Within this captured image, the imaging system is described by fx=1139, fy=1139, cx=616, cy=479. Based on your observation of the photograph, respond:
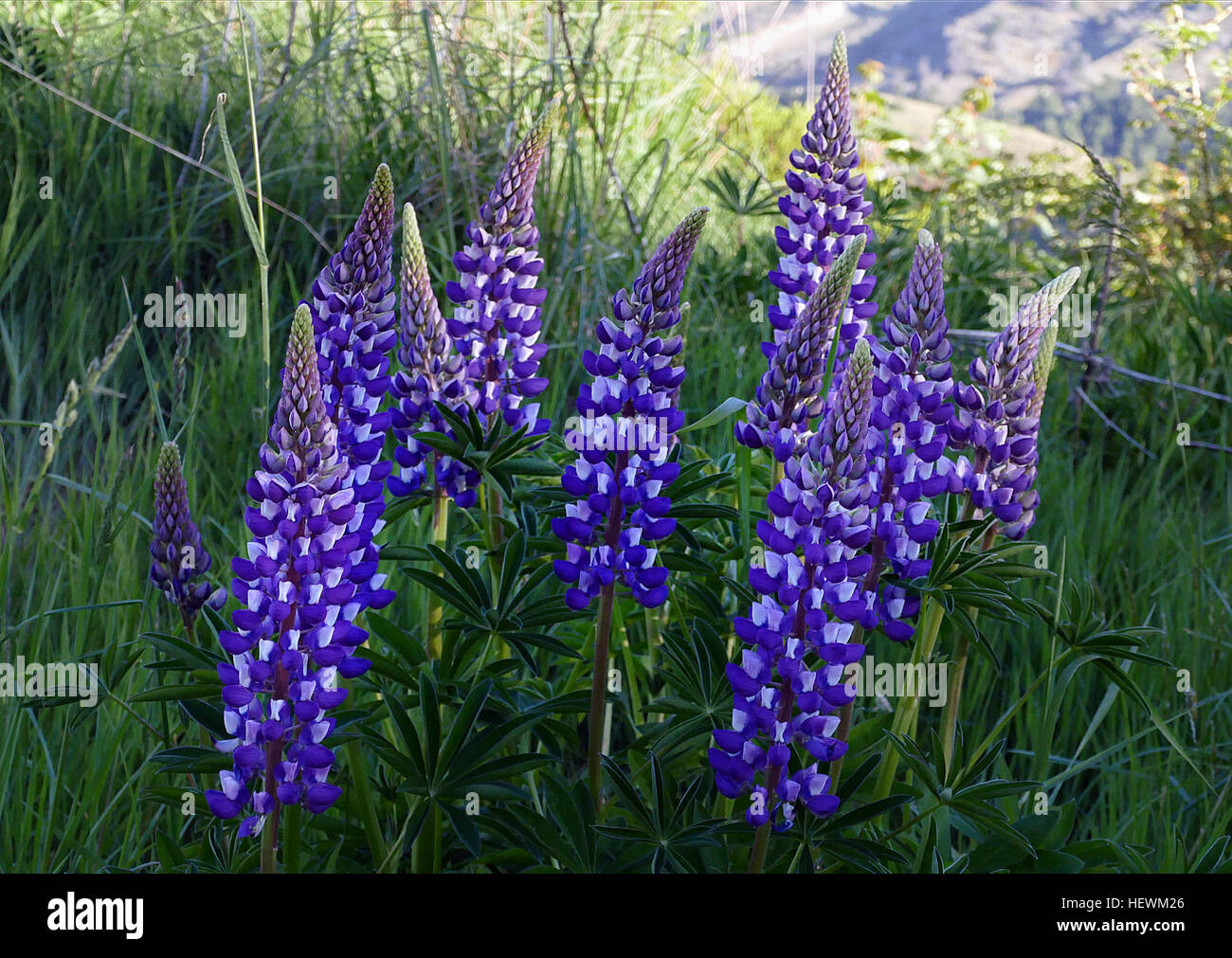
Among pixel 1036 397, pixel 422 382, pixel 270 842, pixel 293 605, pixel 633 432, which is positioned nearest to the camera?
pixel 293 605

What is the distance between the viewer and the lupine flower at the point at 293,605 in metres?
1.42

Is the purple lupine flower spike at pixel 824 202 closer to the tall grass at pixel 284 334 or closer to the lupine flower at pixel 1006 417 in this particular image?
the lupine flower at pixel 1006 417

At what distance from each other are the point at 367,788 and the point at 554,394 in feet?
5.46

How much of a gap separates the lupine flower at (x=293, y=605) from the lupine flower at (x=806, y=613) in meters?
0.53

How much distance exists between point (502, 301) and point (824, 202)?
688mm

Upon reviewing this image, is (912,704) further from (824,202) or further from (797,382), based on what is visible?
(824,202)

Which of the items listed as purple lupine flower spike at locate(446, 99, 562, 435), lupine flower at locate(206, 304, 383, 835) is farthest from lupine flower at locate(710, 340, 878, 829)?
purple lupine flower spike at locate(446, 99, 562, 435)

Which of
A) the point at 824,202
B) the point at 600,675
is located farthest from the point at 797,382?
the point at 824,202

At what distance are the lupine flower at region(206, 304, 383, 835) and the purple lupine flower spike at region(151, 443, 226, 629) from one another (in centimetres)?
34

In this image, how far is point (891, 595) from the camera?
5.84 feet

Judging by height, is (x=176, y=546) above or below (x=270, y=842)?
above

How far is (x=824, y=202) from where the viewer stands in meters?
2.24

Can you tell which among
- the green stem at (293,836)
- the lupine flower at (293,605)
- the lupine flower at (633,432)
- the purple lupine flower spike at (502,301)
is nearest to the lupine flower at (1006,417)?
the lupine flower at (633,432)
